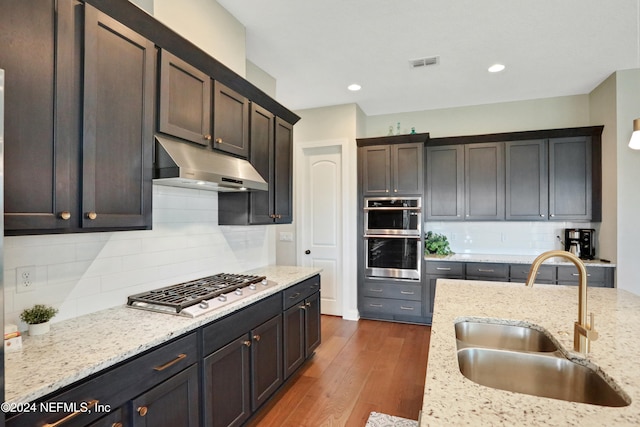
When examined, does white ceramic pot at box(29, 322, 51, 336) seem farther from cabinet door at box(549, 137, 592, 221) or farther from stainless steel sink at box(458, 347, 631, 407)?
cabinet door at box(549, 137, 592, 221)

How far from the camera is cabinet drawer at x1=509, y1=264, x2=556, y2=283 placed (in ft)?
12.9

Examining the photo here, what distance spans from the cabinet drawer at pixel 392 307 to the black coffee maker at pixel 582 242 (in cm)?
201

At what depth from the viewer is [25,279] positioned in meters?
1.54

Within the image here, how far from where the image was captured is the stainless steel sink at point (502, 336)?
5.08 ft

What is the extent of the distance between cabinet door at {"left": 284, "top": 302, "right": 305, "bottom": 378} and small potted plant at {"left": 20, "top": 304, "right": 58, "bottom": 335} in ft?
5.05

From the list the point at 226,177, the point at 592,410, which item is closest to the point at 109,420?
the point at 226,177

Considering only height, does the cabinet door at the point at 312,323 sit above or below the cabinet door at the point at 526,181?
below

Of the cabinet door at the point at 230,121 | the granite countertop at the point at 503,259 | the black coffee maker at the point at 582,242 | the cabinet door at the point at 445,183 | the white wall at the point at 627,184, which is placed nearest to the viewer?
the cabinet door at the point at 230,121

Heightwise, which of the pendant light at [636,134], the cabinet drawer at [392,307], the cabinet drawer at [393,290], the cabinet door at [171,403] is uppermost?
the pendant light at [636,134]

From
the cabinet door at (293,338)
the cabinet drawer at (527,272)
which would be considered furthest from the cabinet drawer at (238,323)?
the cabinet drawer at (527,272)

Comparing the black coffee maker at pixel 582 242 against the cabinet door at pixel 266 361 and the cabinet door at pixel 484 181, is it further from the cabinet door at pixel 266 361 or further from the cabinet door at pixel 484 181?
→ the cabinet door at pixel 266 361

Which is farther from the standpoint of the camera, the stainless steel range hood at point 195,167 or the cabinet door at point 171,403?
the stainless steel range hood at point 195,167

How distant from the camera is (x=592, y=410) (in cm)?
86

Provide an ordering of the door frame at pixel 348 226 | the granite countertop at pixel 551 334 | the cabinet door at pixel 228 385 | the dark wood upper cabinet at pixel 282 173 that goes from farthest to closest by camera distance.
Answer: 1. the door frame at pixel 348 226
2. the dark wood upper cabinet at pixel 282 173
3. the cabinet door at pixel 228 385
4. the granite countertop at pixel 551 334
